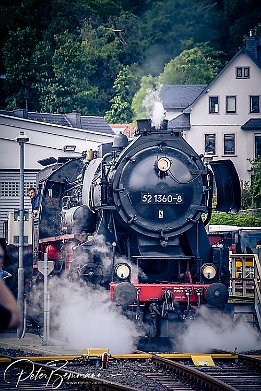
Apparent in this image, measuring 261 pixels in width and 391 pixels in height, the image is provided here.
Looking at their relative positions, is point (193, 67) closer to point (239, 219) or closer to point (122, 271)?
point (239, 219)

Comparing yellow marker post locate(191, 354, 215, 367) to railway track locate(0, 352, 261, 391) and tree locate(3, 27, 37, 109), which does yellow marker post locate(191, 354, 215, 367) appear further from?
tree locate(3, 27, 37, 109)

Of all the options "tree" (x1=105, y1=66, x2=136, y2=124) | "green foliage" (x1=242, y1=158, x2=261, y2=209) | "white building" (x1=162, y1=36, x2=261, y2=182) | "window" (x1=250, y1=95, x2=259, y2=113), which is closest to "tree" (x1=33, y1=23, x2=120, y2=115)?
"tree" (x1=105, y1=66, x2=136, y2=124)

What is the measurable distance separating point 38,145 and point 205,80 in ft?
46.0

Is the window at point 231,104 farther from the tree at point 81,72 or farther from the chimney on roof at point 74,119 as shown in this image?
the tree at point 81,72

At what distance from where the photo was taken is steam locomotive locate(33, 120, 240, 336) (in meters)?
11.9

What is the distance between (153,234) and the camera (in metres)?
12.2

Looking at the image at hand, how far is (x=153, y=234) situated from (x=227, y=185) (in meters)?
1.43

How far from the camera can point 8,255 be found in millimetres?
17391

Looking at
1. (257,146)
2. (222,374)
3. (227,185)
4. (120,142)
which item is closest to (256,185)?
(257,146)

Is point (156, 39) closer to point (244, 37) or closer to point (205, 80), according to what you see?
point (244, 37)

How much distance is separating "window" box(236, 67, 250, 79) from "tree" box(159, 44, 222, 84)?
986mm

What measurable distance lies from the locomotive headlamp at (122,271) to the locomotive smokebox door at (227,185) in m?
1.80

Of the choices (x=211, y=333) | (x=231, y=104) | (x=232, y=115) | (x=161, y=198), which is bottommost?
(x=211, y=333)

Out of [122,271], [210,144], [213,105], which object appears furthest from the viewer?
[213,105]
